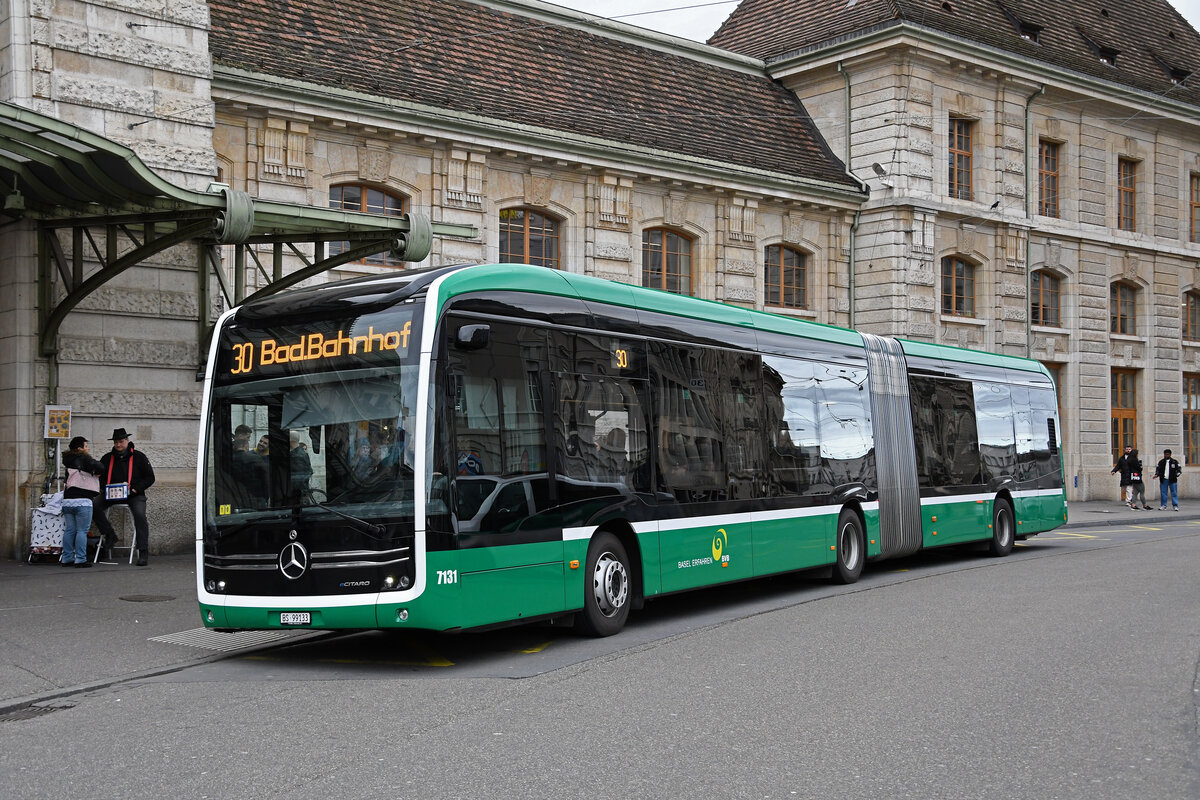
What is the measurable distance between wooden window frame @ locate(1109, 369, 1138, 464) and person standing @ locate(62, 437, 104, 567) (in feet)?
94.7

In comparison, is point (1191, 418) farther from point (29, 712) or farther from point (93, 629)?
point (29, 712)

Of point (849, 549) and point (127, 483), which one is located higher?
point (127, 483)

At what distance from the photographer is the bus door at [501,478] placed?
9258 millimetres

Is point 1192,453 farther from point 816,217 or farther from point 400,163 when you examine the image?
point 400,163

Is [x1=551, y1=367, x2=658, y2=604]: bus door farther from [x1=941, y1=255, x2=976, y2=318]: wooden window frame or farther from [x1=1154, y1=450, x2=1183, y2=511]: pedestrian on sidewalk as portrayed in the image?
[x1=1154, y1=450, x2=1183, y2=511]: pedestrian on sidewalk

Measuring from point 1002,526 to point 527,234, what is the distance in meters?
10.3

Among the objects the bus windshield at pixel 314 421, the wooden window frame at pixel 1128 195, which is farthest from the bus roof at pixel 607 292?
the wooden window frame at pixel 1128 195

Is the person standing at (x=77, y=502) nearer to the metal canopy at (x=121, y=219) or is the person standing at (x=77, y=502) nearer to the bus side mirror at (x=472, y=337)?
the metal canopy at (x=121, y=219)

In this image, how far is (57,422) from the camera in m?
16.3

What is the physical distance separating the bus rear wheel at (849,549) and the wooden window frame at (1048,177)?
21.2 m

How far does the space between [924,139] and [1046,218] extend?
5460 millimetres

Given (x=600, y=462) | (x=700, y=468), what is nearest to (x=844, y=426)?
(x=700, y=468)

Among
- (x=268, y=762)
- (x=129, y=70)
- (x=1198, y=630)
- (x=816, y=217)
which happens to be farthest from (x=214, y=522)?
(x=816, y=217)

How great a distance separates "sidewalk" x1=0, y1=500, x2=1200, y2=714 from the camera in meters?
9.26
